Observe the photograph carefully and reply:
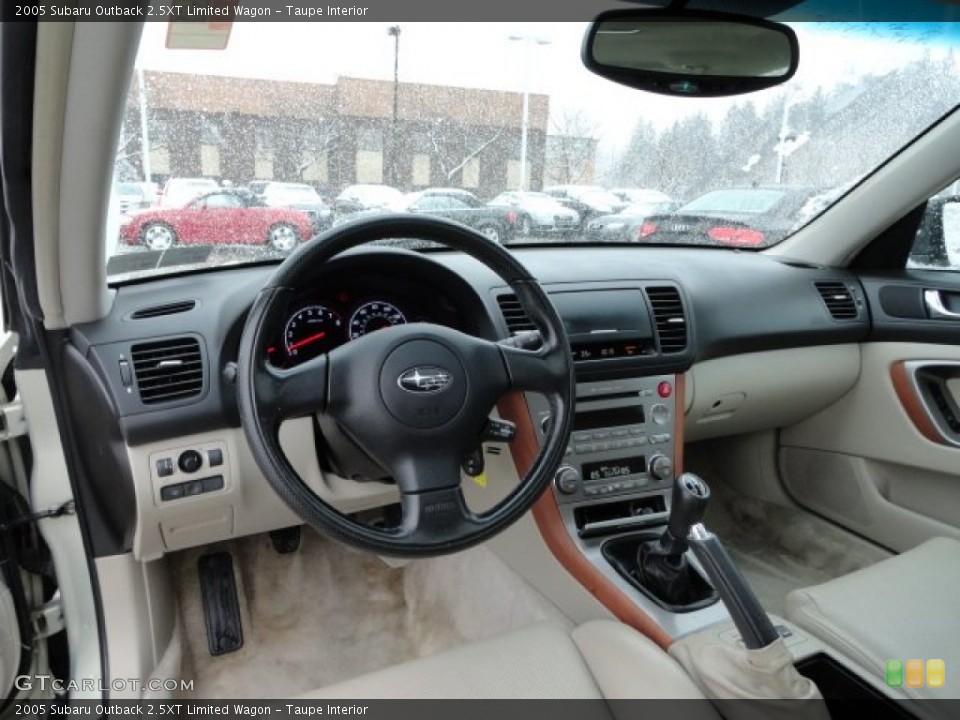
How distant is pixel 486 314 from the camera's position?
1.71 metres

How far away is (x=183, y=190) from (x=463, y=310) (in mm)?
732

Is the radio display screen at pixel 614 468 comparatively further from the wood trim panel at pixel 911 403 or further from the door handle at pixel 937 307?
the door handle at pixel 937 307

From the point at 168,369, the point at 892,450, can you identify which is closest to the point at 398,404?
the point at 168,369

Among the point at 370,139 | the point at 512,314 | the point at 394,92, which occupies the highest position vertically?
the point at 394,92

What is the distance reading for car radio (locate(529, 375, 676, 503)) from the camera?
83.8 inches

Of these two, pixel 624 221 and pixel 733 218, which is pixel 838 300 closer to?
pixel 733 218

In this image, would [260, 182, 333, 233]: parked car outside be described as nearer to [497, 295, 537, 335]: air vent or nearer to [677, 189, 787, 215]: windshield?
[497, 295, 537, 335]: air vent

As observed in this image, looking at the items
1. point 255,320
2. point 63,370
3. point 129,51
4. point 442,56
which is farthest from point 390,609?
point 129,51

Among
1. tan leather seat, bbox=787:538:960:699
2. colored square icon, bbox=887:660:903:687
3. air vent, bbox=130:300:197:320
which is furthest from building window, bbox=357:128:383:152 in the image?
colored square icon, bbox=887:660:903:687

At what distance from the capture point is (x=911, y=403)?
264cm

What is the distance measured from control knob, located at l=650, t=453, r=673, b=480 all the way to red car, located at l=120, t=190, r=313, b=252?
3.88 ft

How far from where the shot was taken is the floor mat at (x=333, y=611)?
7.44 ft

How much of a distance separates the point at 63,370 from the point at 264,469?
74 cm

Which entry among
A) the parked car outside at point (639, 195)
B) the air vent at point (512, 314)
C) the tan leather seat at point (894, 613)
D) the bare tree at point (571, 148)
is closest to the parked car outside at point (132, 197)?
the air vent at point (512, 314)
